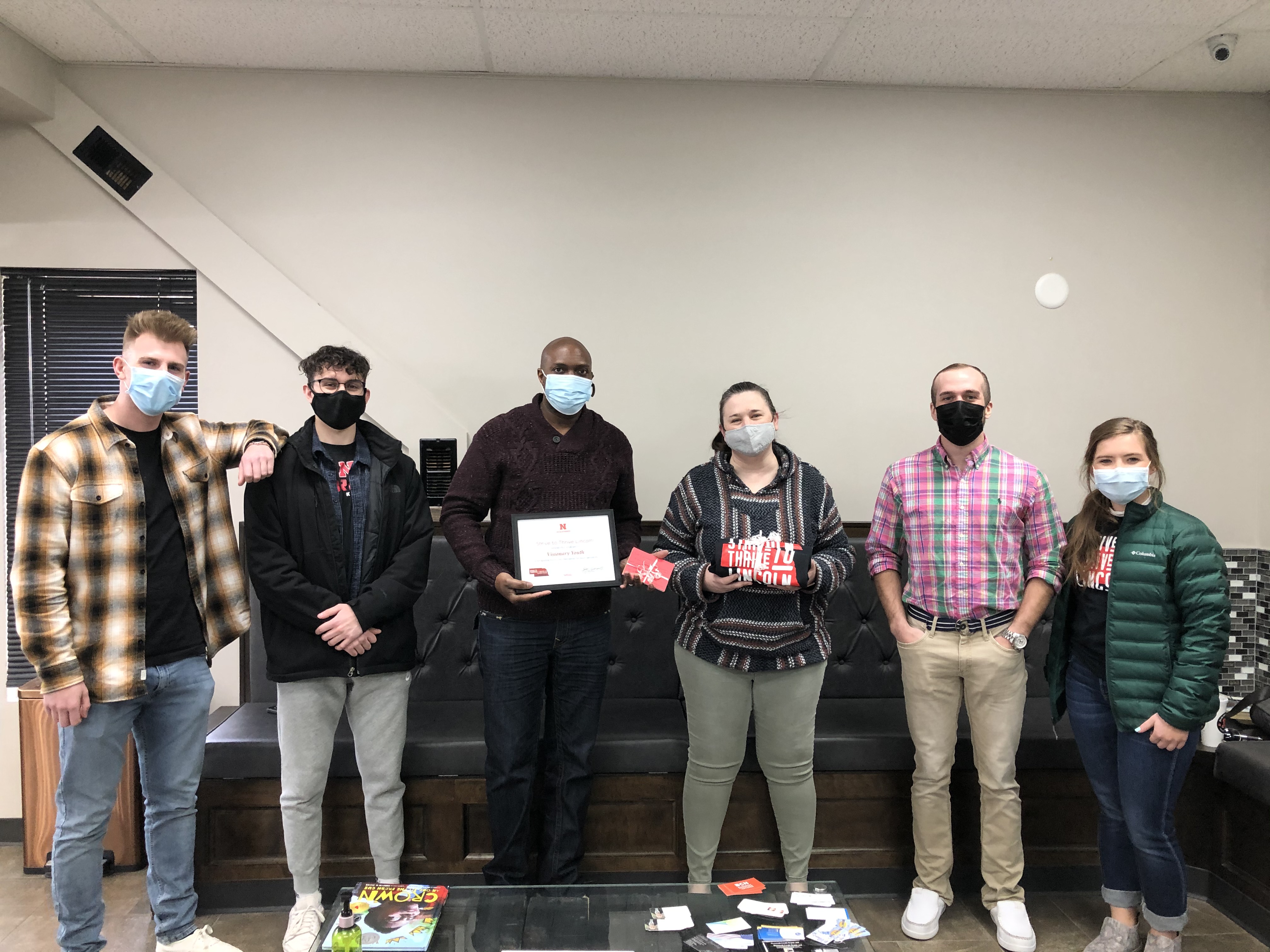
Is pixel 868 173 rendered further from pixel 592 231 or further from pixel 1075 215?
pixel 592 231

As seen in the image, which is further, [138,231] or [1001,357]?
[1001,357]

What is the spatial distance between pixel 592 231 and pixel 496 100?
0.67 m

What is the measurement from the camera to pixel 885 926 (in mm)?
2734

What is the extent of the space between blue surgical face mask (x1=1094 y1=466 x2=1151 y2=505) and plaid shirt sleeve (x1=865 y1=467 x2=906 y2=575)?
1.88ft

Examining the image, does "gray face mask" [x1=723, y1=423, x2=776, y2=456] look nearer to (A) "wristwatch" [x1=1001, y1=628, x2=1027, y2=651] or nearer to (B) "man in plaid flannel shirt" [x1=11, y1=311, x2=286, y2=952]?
(A) "wristwatch" [x1=1001, y1=628, x2=1027, y2=651]

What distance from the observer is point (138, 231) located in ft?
11.3

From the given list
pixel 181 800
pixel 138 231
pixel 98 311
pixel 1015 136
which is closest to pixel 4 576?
pixel 98 311

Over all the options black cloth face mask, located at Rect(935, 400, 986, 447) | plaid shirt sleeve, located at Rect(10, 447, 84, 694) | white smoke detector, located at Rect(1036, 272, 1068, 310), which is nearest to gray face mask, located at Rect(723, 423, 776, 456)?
black cloth face mask, located at Rect(935, 400, 986, 447)

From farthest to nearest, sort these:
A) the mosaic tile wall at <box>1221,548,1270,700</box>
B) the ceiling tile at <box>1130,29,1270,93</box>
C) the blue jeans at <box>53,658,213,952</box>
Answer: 1. the mosaic tile wall at <box>1221,548,1270,700</box>
2. the ceiling tile at <box>1130,29,1270,93</box>
3. the blue jeans at <box>53,658,213,952</box>

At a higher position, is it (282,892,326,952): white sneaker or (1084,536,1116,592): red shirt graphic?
(1084,536,1116,592): red shirt graphic

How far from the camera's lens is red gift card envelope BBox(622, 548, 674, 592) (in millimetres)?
2477

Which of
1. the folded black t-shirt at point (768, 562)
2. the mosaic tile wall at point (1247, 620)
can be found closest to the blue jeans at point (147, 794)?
the folded black t-shirt at point (768, 562)

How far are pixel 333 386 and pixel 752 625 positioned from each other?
139cm

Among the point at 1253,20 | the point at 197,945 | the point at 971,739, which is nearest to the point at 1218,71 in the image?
the point at 1253,20
